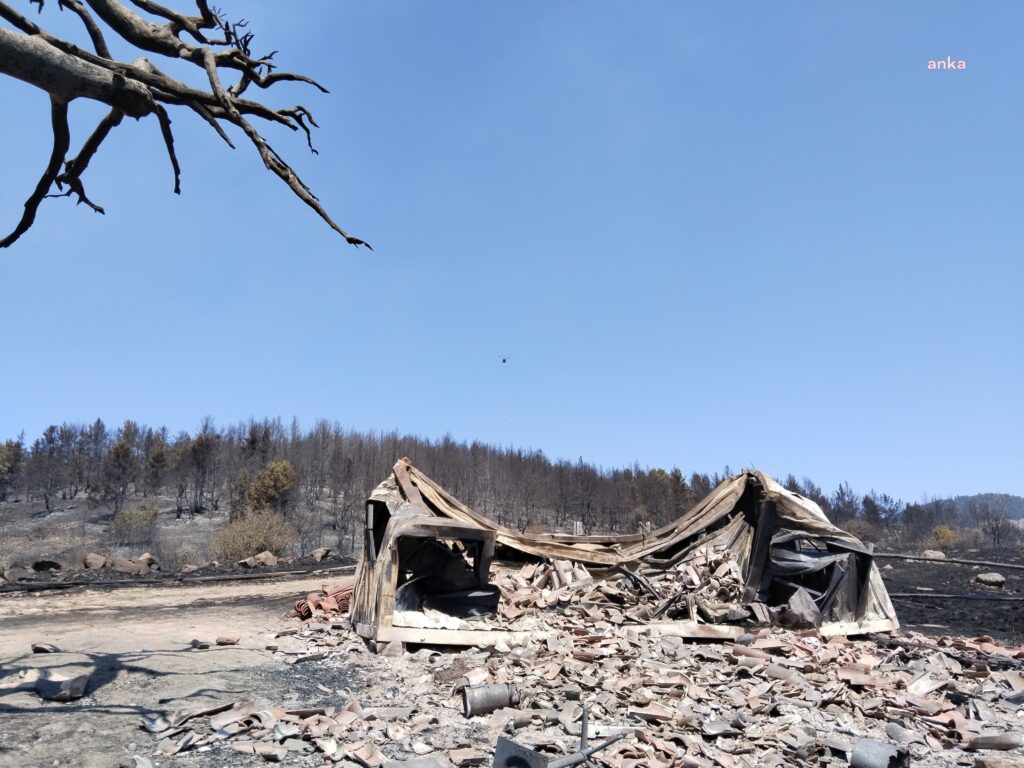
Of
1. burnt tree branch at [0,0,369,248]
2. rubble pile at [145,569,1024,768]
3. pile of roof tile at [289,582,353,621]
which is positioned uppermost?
burnt tree branch at [0,0,369,248]

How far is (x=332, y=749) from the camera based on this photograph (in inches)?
203

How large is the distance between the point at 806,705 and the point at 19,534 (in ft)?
144

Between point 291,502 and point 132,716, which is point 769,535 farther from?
point 291,502

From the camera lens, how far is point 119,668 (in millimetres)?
6879

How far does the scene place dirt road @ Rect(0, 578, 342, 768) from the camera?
502cm

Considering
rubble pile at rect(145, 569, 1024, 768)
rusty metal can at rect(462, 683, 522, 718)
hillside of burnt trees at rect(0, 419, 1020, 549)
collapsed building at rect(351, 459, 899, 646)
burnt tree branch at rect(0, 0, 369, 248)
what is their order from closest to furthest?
burnt tree branch at rect(0, 0, 369, 248) < rubble pile at rect(145, 569, 1024, 768) < rusty metal can at rect(462, 683, 522, 718) < collapsed building at rect(351, 459, 899, 646) < hillside of burnt trees at rect(0, 419, 1020, 549)

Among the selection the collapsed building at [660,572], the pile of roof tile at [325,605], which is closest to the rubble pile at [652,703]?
the collapsed building at [660,572]

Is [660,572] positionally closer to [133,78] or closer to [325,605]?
[325,605]

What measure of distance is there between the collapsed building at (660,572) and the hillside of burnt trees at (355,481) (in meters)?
34.2

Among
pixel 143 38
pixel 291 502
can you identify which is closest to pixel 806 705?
pixel 143 38

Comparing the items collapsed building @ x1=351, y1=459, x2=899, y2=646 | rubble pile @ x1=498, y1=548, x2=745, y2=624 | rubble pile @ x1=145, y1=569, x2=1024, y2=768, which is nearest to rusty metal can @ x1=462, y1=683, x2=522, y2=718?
rubble pile @ x1=145, y1=569, x2=1024, y2=768

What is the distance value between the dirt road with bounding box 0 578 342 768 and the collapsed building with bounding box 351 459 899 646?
1.82 m

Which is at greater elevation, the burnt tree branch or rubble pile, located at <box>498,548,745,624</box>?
the burnt tree branch

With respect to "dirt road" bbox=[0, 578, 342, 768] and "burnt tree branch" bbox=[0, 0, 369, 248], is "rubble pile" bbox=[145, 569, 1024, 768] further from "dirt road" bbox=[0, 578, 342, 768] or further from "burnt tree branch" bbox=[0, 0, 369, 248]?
"burnt tree branch" bbox=[0, 0, 369, 248]
